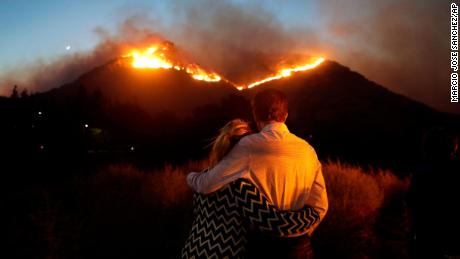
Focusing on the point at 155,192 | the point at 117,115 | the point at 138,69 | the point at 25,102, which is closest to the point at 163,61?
the point at 138,69

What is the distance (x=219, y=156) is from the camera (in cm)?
252

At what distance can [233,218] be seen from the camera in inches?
96.3

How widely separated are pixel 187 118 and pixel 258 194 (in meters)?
37.6

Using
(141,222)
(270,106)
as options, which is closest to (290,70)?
(141,222)

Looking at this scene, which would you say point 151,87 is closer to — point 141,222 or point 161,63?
point 161,63

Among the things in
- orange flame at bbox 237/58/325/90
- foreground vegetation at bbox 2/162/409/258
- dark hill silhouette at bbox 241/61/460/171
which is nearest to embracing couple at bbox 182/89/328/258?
foreground vegetation at bbox 2/162/409/258

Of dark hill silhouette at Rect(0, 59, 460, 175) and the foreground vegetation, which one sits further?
dark hill silhouette at Rect(0, 59, 460, 175)

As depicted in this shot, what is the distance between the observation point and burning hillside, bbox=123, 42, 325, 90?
133 metres

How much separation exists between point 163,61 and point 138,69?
11.7m

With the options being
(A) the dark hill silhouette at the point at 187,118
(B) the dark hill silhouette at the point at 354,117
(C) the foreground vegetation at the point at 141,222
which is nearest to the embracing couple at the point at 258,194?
(A) the dark hill silhouette at the point at 187,118

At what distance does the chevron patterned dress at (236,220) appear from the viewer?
94.1 inches

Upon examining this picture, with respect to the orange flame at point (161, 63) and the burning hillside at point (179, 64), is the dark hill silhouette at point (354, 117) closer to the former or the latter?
the burning hillside at point (179, 64)

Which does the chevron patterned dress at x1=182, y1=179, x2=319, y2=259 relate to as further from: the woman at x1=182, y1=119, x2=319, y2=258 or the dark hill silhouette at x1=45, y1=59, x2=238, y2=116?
the dark hill silhouette at x1=45, y1=59, x2=238, y2=116

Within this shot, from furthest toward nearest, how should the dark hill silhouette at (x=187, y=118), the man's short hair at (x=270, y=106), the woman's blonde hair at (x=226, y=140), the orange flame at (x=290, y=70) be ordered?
the orange flame at (x=290, y=70) → the dark hill silhouette at (x=187, y=118) → the man's short hair at (x=270, y=106) → the woman's blonde hair at (x=226, y=140)
